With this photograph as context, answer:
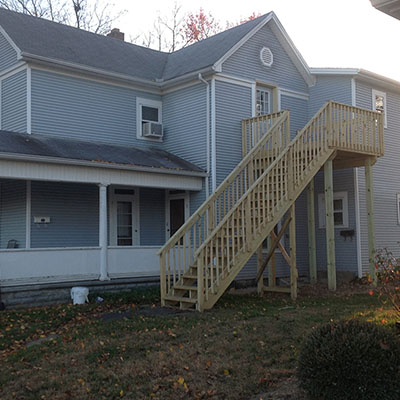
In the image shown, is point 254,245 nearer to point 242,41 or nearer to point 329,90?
point 242,41

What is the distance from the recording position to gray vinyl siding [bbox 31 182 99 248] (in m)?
14.2

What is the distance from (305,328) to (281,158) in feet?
16.3

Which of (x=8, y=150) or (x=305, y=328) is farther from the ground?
(x=8, y=150)

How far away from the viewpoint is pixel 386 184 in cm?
1778

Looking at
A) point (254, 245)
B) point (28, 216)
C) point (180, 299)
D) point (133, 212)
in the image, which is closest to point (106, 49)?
point (133, 212)

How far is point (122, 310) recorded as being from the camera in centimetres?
1117

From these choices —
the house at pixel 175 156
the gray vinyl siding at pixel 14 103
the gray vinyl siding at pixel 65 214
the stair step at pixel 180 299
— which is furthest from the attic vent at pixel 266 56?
the stair step at pixel 180 299

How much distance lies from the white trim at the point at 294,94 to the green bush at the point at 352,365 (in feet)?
42.7

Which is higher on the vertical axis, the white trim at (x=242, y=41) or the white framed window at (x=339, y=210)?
the white trim at (x=242, y=41)

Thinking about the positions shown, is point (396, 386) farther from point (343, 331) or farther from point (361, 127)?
point (361, 127)

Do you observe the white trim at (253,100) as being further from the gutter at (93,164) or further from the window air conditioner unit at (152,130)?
the window air conditioner unit at (152,130)

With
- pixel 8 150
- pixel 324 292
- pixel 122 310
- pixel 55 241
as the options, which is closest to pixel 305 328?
pixel 122 310

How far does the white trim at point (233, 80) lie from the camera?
1550cm

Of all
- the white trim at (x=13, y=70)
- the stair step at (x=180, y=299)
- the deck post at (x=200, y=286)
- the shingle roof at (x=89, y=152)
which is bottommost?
the stair step at (x=180, y=299)
